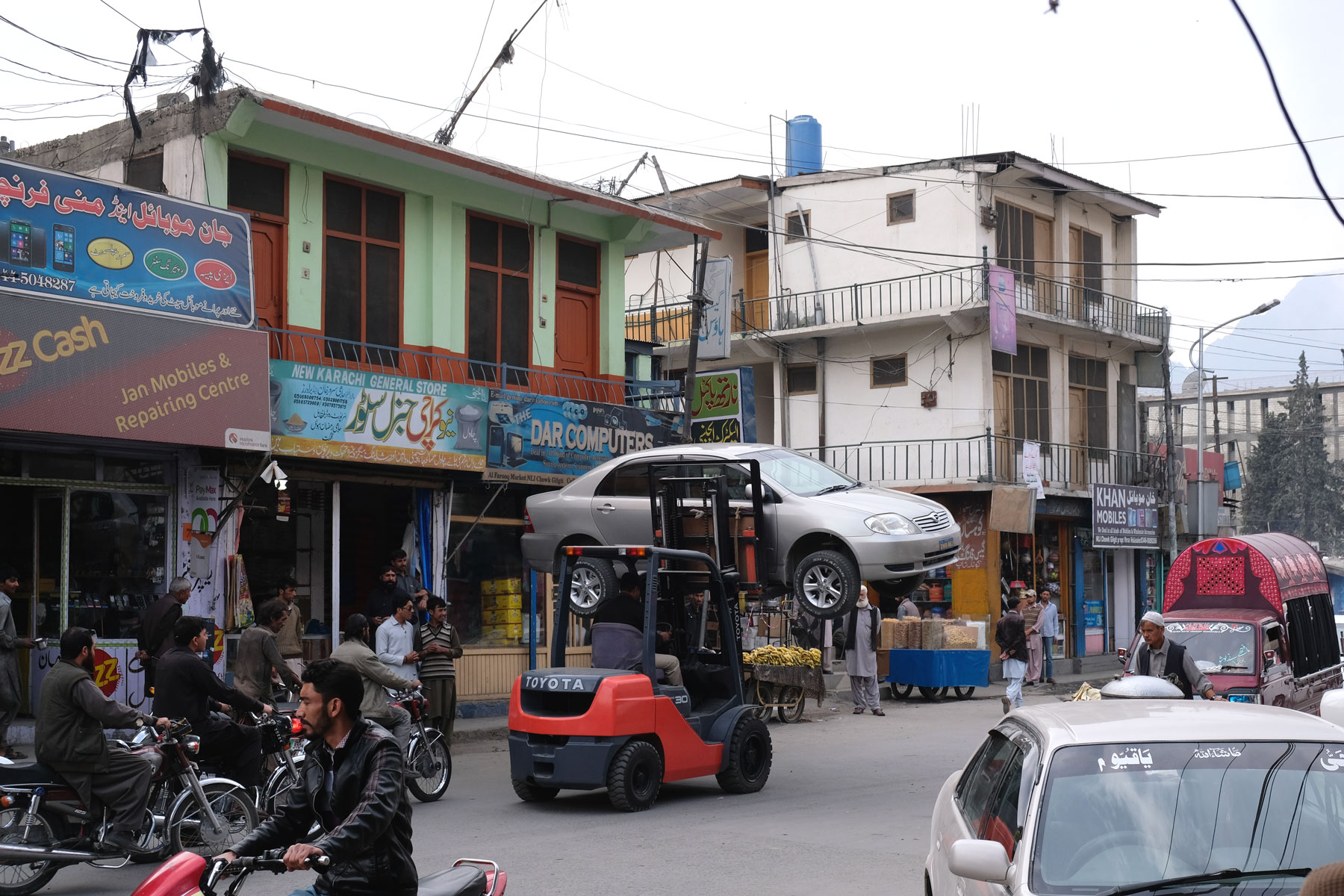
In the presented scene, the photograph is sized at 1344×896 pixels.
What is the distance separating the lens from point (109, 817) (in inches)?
339

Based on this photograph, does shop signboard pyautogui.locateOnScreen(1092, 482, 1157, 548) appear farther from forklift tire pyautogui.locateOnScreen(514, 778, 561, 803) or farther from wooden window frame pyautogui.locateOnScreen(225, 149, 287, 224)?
forklift tire pyautogui.locateOnScreen(514, 778, 561, 803)

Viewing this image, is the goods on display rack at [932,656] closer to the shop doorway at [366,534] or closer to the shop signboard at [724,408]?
the shop signboard at [724,408]

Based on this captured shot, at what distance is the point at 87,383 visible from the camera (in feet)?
42.7

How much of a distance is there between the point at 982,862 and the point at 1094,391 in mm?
32664

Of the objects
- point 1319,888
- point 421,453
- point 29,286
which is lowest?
point 1319,888

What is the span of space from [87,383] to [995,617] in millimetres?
22162

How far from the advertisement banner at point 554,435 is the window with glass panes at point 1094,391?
59.4ft

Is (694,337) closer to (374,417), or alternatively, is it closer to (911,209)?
(374,417)

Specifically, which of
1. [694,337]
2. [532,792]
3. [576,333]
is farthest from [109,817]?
[694,337]

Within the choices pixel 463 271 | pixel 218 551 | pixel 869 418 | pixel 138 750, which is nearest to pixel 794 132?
pixel 869 418

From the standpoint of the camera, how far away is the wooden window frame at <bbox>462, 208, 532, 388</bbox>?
1903 centimetres

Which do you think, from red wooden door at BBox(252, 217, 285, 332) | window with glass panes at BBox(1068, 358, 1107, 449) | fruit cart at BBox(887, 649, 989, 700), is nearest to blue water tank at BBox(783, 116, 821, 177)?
window with glass panes at BBox(1068, 358, 1107, 449)

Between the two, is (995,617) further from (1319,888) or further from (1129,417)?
(1319,888)

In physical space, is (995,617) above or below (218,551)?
below
